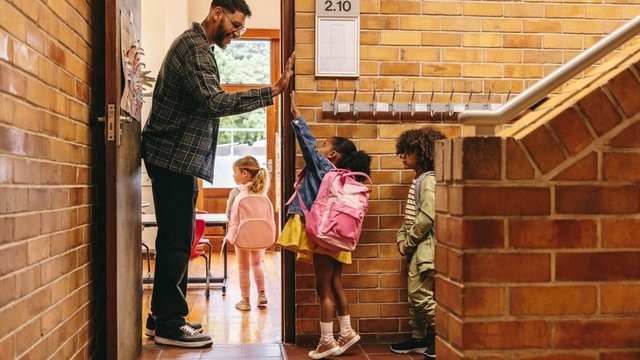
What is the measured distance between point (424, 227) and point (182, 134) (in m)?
1.25

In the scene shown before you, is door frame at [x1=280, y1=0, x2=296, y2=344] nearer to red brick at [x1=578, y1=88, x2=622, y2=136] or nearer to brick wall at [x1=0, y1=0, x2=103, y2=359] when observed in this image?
brick wall at [x1=0, y1=0, x2=103, y2=359]

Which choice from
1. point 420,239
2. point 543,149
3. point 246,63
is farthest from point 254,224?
point 246,63

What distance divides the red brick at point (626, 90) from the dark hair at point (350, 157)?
1.91 meters

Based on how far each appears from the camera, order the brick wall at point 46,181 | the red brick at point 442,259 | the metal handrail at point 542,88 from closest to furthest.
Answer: the metal handrail at point 542,88 < the red brick at point 442,259 < the brick wall at point 46,181

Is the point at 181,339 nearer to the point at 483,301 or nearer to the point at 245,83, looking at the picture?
the point at 483,301

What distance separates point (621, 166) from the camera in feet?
5.10

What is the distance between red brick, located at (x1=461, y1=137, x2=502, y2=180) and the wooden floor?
6.43 feet

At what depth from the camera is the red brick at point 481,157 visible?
1.51 m

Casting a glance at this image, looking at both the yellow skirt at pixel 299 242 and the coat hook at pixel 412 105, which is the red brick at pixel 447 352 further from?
the coat hook at pixel 412 105

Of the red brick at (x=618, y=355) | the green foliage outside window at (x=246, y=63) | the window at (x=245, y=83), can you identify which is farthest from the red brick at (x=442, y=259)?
the green foliage outside window at (x=246, y=63)

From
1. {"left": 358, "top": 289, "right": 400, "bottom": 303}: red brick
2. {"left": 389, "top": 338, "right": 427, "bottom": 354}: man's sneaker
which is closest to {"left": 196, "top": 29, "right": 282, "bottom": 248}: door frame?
{"left": 358, "top": 289, "right": 400, "bottom": 303}: red brick

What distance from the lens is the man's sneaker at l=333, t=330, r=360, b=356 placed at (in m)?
3.28

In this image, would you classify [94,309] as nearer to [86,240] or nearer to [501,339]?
[86,240]

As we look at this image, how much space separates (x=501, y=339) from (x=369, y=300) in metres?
2.06
